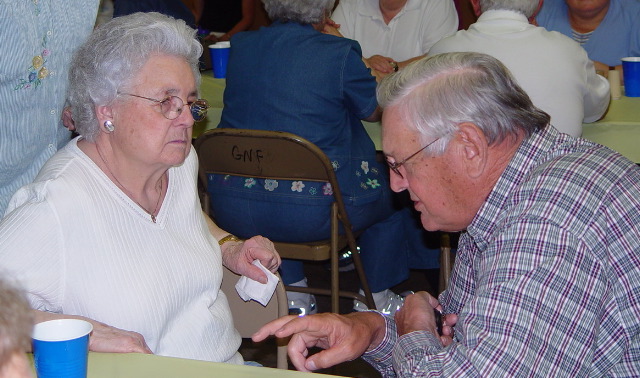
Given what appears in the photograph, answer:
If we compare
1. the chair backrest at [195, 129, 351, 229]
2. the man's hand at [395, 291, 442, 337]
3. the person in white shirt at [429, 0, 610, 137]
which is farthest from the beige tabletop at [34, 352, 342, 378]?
the person in white shirt at [429, 0, 610, 137]

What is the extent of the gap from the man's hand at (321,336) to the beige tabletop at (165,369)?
0.17 metres

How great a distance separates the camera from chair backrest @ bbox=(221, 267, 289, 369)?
7.07 feet

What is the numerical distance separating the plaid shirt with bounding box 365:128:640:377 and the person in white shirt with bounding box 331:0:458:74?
120 inches

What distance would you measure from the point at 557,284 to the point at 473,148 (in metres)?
0.39

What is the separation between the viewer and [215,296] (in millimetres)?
2115

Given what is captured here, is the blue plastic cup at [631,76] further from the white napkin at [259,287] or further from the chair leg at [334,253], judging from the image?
the white napkin at [259,287]

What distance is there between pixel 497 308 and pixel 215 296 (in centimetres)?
87

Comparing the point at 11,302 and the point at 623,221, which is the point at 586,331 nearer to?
the point at 623,221

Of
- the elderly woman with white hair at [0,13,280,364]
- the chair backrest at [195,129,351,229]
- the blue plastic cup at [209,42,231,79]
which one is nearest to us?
the elderly woman with white hair at [0,13,280,364]

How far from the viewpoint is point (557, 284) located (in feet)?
4.84

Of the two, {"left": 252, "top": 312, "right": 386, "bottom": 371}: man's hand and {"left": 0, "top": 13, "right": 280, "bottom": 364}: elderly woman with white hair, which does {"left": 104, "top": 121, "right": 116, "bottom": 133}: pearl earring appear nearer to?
{"left": 0, "top": 13, "right": 280, "bottom": 364}: elderly woman with white hair

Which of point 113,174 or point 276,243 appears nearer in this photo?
point 113,174

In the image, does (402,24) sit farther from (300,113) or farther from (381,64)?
(300,113)

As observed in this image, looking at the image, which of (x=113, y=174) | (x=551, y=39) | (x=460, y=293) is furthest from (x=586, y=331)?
(x=551, y=39)
